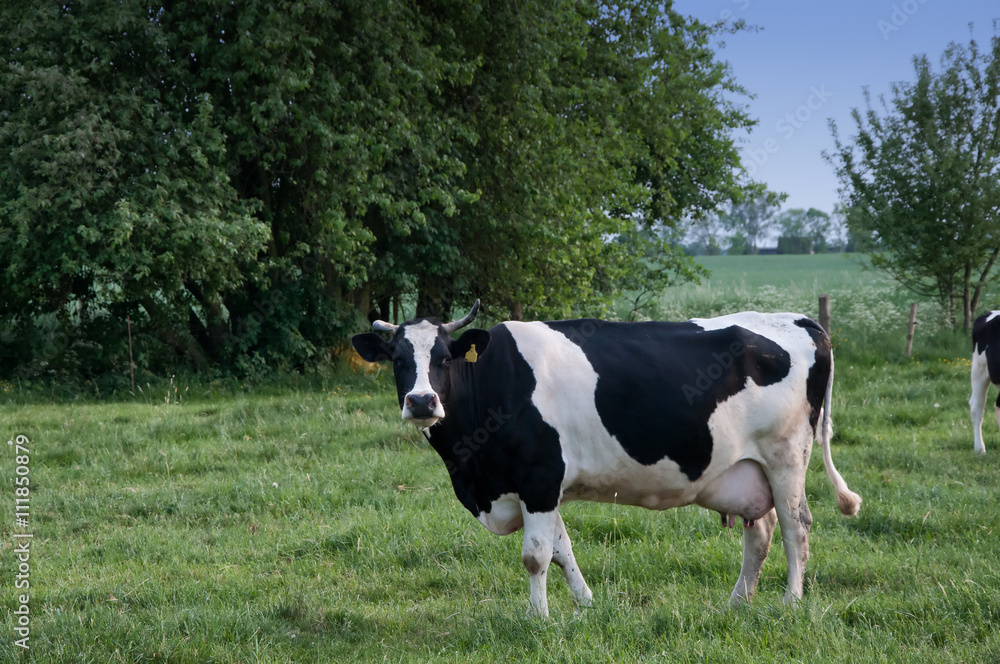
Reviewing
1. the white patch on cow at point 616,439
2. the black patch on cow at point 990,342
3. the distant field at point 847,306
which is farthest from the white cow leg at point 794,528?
the distant field at point 847,306

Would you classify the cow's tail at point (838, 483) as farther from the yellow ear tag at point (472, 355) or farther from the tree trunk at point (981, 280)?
the tree trunk at point (981, 280)

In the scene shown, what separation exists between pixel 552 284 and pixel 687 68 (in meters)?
7.44

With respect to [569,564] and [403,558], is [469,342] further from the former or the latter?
[403,558]

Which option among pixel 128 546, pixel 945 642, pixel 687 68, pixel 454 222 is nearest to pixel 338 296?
pixel 454 222

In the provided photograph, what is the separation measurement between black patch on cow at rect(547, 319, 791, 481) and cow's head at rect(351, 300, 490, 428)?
0.71 metres

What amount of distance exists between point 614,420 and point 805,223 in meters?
117

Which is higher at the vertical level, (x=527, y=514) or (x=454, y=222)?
(x=454, y=222)

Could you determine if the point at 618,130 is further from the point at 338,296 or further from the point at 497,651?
the point at 497,651

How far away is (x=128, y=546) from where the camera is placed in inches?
239

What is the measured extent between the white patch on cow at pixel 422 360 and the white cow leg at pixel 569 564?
103 centimetres

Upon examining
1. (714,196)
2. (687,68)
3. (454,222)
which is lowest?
(454,222)

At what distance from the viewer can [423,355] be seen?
4.71 metres

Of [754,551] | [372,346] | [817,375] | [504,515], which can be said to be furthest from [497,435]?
[817,375]

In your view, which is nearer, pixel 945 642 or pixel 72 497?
pixel 945 642
